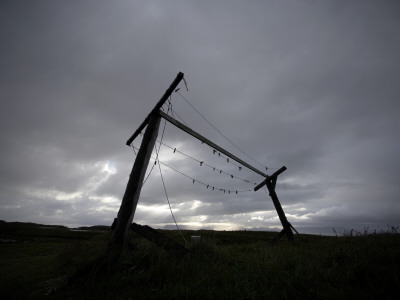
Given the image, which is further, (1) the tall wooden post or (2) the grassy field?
(1) the tall wooden post

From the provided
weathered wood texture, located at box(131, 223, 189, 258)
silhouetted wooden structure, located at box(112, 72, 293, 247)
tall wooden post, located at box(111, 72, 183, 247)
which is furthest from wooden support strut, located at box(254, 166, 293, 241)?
tall wooden post, located at box(111, 72, 183, 247)

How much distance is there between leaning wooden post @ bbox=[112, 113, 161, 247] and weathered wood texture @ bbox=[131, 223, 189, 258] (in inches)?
13.7

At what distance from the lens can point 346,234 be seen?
764 centimetres

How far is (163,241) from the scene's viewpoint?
4.93 m

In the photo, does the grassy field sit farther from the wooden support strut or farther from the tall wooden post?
the wooden support strut

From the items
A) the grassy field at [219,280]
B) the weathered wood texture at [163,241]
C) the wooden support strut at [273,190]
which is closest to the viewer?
the grassy field at [219,280]

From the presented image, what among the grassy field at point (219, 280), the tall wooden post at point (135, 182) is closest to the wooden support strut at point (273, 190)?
the grassy field at point (219, 280)

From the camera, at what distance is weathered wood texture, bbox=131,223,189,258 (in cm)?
484

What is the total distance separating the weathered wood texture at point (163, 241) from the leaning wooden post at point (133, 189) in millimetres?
347

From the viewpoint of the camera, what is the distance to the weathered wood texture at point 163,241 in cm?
484

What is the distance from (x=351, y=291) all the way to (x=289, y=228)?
8.67m

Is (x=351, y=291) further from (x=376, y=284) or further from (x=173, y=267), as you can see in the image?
(x=173, y=267)

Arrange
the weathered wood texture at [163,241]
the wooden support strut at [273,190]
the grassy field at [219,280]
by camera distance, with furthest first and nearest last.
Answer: the wooden support strut at [273,190] < the weathered wood texture at [163,241] < the grassy field at [219,280]

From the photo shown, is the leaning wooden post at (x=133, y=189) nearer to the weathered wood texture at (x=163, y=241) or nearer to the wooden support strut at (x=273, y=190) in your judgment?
the weathered wood texture at (x=163, y=241)
